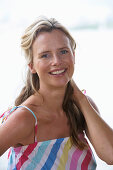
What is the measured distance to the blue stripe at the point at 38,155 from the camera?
1309 mm

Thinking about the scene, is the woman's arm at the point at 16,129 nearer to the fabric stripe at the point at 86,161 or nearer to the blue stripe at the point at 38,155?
the blue stripe at the point at 38,155

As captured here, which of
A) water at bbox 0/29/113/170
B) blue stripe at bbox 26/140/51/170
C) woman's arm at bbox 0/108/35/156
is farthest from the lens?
water at bbox 0/29/113/170

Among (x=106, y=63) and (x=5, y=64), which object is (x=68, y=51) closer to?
(x=5, y=64)

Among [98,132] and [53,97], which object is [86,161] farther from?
[53,97]

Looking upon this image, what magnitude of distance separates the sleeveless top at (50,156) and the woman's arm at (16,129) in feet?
0.21

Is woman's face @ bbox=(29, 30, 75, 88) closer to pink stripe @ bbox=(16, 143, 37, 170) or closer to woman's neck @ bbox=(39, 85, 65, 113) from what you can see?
woman's neck @ bbox=(39, 85, 65, 113)

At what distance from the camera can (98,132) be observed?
1.39 metres

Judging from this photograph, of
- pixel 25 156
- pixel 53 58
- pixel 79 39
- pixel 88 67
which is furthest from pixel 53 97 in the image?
pixel 79 39

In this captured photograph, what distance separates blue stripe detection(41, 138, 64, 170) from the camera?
1.33 m

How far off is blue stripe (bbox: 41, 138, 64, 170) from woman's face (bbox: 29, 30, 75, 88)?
0.28m

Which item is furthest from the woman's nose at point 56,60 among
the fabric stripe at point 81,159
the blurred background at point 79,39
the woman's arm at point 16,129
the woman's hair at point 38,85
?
the blurred background at point 79,39

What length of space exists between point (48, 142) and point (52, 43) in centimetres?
48

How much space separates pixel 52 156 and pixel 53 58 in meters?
0.47

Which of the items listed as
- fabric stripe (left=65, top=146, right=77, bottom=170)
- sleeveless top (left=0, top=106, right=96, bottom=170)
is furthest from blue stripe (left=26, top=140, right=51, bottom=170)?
fabric stripe (left=65, top=146, right=77, bottom=170)
